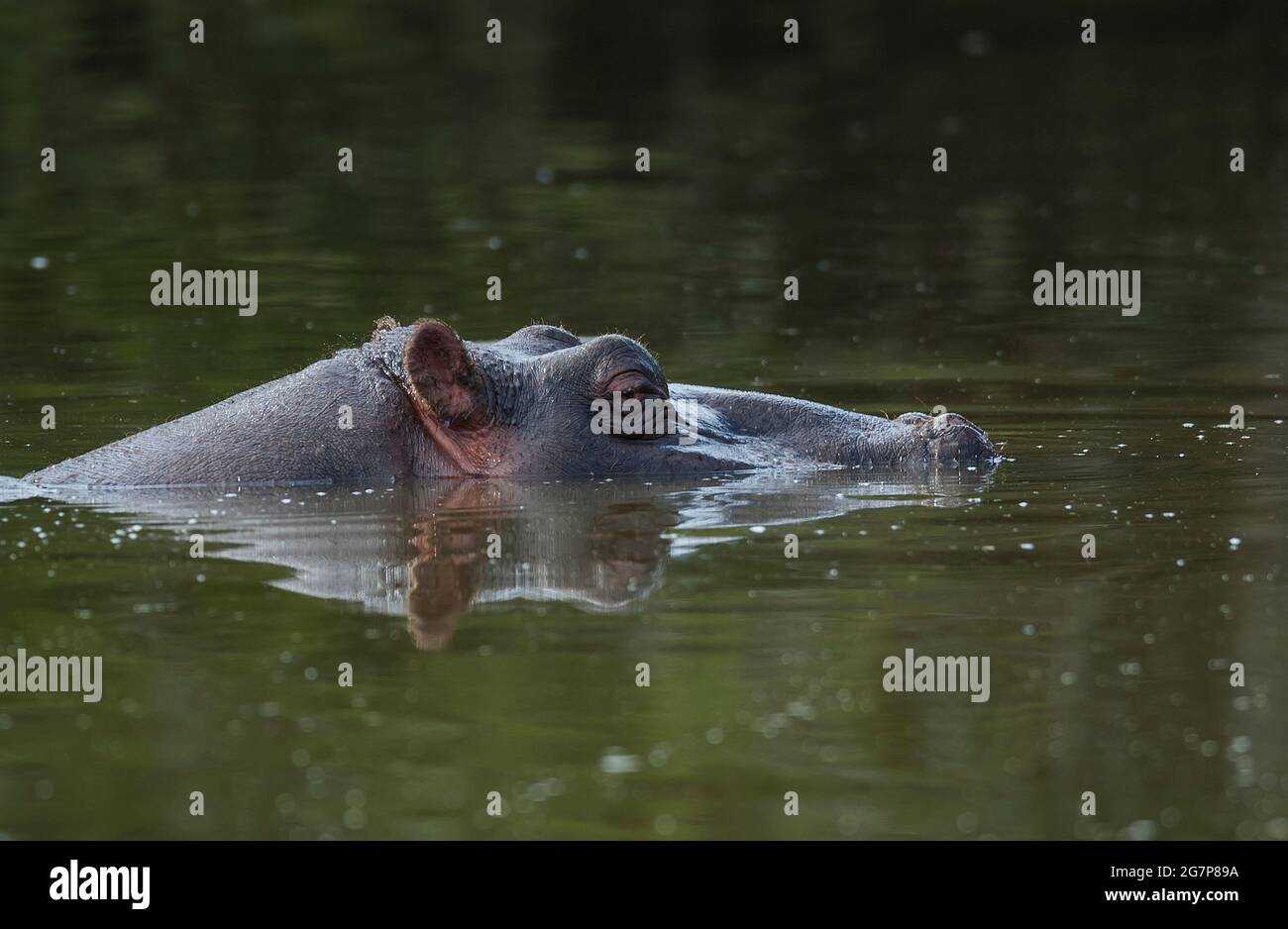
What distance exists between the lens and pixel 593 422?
1032 centimetres

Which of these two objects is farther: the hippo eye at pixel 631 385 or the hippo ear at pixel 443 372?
the hippo eye at pixel 631 385

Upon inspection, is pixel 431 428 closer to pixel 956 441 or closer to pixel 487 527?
pixel 487 527

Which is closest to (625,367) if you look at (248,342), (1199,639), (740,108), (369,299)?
(1199,639)

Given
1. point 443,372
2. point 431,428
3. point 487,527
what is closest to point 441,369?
point 443,372

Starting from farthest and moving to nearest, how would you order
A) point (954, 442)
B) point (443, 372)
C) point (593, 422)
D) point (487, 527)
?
point (954, 442), point (593, 422), point (443, 372), point (487, 527)

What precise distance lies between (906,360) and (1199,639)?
29.6ft

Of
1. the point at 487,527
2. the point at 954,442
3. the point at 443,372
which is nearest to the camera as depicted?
the point at 487,527

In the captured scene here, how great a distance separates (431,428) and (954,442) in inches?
96.6

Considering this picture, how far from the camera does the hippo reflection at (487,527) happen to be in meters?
8.13

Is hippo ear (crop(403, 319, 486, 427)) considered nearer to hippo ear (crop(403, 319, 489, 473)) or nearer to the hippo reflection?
hippo ear (crop(403, 319, 489, 473))

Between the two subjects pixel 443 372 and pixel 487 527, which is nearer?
pixel 487 527

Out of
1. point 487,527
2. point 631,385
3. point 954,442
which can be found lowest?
point 487,527

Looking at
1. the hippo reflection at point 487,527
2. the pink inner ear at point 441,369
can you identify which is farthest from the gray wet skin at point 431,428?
the hippo reflection at point 487,527

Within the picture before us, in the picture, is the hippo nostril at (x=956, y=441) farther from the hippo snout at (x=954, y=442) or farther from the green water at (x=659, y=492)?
the green water at (x=659, y=492)
